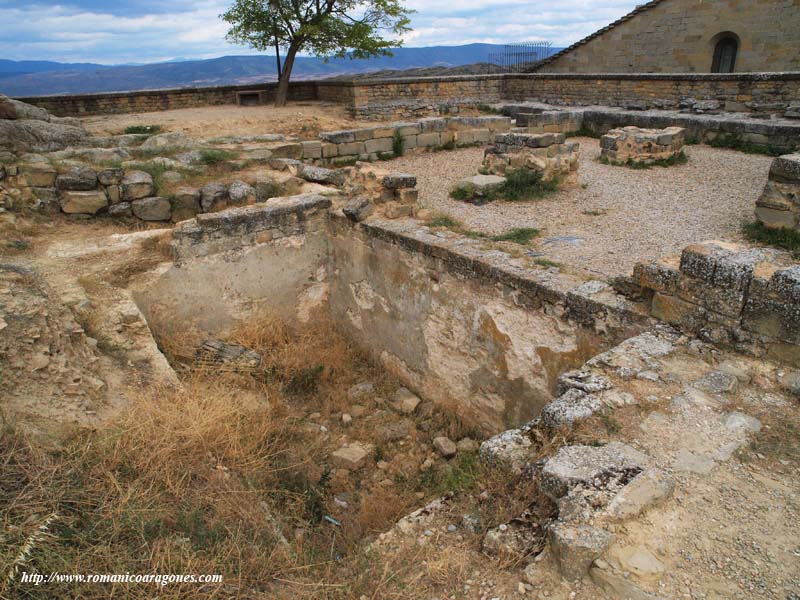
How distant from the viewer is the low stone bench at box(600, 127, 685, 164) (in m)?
10.7

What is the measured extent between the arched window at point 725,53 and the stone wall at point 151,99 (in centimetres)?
1345

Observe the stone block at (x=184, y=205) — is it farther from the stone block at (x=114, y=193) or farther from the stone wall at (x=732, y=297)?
the stone wall at (x=732, y=297)

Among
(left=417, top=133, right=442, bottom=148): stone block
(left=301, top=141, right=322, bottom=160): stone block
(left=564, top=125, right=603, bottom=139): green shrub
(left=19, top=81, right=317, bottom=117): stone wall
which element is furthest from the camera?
(left=564, top=125, right=603, bottom=139): green shrub

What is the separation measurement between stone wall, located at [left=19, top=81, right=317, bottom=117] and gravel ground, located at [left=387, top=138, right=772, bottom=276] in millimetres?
6894

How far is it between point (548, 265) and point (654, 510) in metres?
3.07

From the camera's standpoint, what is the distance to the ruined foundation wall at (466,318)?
4.82m

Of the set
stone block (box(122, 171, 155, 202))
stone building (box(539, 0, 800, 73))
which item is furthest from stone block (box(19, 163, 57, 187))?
stone building (box(539, 0, 800, 73))

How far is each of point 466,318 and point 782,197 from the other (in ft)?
13.6

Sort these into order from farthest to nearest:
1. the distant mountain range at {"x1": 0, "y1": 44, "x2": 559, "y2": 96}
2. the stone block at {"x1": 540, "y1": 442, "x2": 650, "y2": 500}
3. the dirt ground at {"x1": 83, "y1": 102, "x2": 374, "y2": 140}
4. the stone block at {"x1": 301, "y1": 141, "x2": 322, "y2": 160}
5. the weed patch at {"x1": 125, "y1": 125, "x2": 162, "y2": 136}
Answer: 1. the distant mountain range at {"x1": 0, "y1": 44, "x2": 559, "y2": 96}
2. the dirt ground at {"x1": 83, "y1": 102, "x2": 374, "y2": 140}
3. the weed patch at {"x1": 125, "y1": 125, "x2": 162, "y2": 136}
4. the stone block at {"x1": 301, "y1": 141, "x2": 322, "y2": 160}
5. the stone block at {"x1": 540, "y1": 442, "x2": 650, "y2": 500}

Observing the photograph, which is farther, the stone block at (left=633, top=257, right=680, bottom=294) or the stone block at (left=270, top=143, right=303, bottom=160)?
the stone block at (left=270, top=143, right=303, bottom=160)

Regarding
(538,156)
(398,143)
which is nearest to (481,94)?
(398,143)

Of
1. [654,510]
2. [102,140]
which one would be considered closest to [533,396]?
[654,510]

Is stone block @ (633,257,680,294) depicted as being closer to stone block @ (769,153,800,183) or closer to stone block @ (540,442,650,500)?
stone block @ (540,442,650,500)

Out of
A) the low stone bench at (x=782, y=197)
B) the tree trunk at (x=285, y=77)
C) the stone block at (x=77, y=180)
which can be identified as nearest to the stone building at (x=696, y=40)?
the tree trunk at (x=285, y=77)
